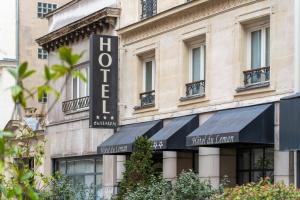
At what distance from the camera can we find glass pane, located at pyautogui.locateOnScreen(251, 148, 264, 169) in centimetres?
2117

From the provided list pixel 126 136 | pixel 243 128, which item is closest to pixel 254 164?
pixel 243 128

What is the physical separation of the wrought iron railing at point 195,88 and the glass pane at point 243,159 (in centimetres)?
219

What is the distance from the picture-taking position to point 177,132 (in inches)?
906

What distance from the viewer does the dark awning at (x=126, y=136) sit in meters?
24.9

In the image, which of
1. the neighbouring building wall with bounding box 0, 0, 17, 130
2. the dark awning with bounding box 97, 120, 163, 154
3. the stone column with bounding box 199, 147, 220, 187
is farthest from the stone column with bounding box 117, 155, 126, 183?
the neighbouring building wall with bounding box 0, 0, 17, 130

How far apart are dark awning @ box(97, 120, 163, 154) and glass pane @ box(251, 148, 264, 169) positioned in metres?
4.14

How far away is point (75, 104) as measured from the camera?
30500mm

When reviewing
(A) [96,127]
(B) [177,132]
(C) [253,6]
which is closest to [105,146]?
(A) [96,127]

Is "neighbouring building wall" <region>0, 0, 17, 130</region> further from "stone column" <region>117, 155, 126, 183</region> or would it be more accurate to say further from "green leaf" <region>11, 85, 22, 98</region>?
"green leaf" <region>11, 85, 22, 98</region>

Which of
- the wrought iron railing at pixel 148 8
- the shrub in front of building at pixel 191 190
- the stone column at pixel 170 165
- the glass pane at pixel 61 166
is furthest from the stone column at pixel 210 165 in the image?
the glass pane at pixel 61 166


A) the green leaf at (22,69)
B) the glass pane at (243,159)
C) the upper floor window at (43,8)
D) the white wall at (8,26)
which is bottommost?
the glass pane at (243,159)

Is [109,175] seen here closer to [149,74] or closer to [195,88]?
[149,74]

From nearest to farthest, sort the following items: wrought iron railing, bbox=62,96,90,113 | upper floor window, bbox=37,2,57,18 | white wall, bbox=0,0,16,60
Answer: wrought iron railing, bbox=62,96,90,113 → white wall, bbox=0,0,16,60 → upper floor window, bbox=37,2,57,18

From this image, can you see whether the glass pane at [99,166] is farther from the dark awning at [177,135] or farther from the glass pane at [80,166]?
the dark awning at [177,135]
